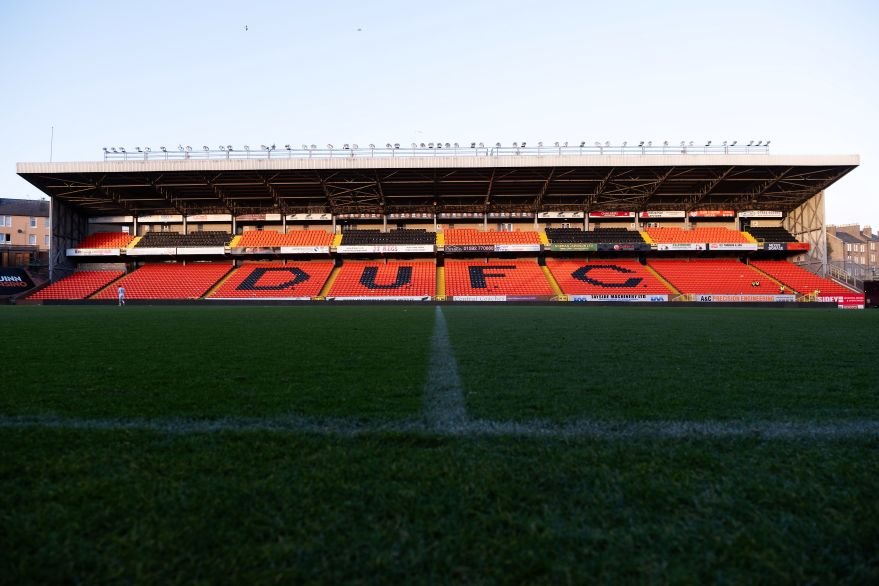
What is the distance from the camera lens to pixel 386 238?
31266mm

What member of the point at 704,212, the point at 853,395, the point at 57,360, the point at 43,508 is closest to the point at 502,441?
the point at 43,508

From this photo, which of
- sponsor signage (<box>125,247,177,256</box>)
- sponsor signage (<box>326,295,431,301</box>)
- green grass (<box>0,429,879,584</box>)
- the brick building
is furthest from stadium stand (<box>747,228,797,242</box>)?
the brick building

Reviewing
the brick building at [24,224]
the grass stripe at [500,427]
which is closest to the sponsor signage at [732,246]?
the grass stripe at [500,427]

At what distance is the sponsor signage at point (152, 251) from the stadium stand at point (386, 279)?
10810mm

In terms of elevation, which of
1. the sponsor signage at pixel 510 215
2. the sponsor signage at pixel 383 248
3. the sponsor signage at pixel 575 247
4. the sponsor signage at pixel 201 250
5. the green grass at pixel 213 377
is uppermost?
the sponsor signage at pixel 510 215

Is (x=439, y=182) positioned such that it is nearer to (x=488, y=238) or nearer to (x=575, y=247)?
(x=488, y=238)

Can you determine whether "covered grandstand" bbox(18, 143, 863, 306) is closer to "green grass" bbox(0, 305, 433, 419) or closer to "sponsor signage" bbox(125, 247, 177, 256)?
"sponsor signage" bbox(125, 247, 177, 256)

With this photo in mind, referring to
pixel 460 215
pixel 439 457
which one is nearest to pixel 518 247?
pixel 460 215

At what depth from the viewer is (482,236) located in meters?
31.8

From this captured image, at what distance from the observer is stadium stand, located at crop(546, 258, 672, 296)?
2702 cm

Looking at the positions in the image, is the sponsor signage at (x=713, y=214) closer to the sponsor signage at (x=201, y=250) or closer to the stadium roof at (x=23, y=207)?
the sponsor signage at (x=201, y=250)

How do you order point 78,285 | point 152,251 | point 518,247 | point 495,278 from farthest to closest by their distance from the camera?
point 152,251, point 518,247, point 495,278, point 78,285

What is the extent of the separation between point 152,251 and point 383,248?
1478cm

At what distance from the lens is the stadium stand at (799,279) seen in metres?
26.6
